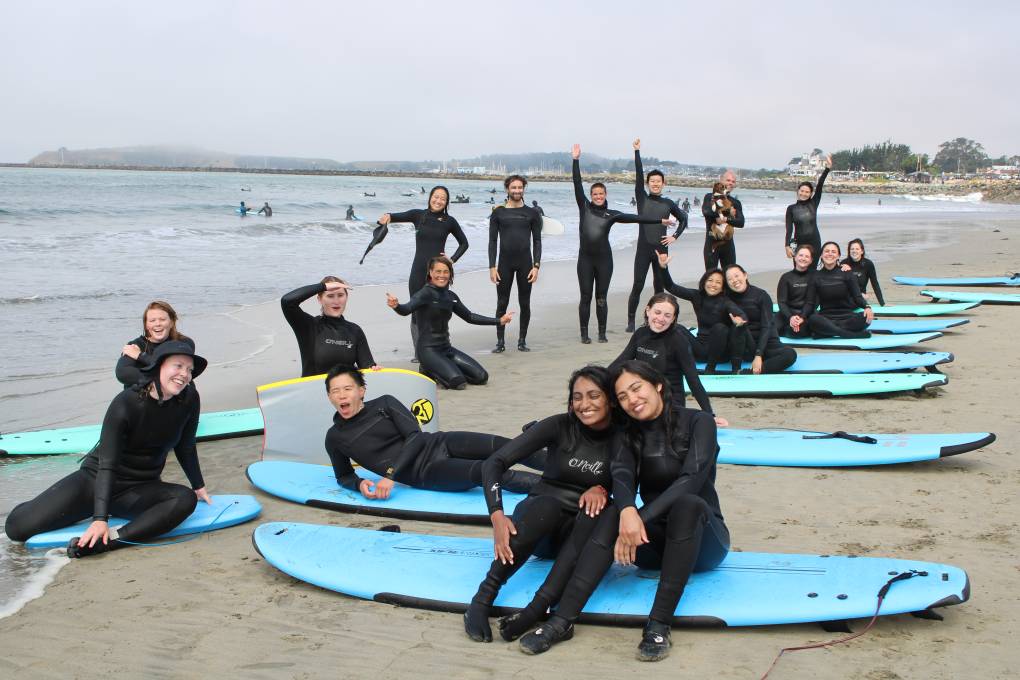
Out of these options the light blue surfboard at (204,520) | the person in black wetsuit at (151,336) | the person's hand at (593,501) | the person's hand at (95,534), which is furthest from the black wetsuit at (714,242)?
the person's hand at (95,534)

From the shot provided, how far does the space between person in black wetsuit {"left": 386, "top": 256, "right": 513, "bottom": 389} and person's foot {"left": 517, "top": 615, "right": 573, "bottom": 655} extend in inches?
187

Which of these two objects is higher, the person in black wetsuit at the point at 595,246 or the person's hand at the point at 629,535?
the person in black wetsuit at the point at 595,246

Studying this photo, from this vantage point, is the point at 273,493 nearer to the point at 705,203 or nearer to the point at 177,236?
the point at 705,203

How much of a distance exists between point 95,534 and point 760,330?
6.09 m

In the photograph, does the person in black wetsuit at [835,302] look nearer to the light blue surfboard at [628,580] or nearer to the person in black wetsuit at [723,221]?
the person in black wetsuit at [723,221]

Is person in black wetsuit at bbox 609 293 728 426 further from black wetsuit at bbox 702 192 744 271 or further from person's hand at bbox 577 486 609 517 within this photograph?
black wetsuit at bbox 702 192 744 271

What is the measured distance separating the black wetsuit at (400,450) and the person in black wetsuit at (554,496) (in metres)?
1.30

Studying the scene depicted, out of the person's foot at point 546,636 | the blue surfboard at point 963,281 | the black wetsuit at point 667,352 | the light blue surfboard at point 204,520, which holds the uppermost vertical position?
the black wetsuit at point 667,352

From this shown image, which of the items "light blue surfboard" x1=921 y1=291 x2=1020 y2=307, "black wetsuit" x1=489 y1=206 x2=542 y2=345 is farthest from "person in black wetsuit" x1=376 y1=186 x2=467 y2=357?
"light blue surfboard" x1=921 y1=291 x2=1020 y2=307

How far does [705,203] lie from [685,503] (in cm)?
775

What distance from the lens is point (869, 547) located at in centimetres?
443

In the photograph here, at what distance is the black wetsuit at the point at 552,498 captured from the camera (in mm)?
3682

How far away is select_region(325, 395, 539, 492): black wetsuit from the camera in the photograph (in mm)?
5359

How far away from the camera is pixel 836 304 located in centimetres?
1019
